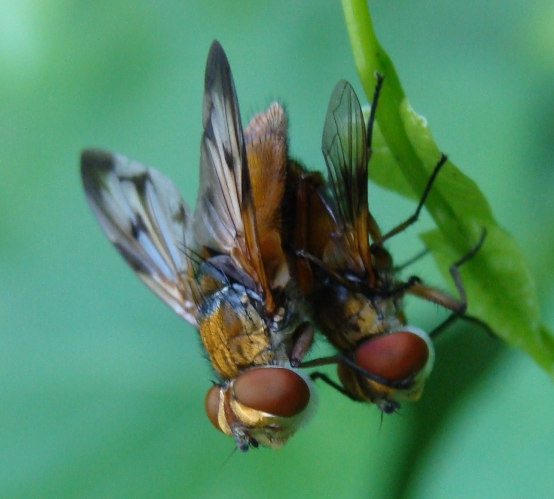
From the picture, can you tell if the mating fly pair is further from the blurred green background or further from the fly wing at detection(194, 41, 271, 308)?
the blurred green background

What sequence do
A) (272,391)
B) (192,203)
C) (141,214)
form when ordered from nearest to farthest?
1. (272,391)
2. (141,214)
3. (192,203)

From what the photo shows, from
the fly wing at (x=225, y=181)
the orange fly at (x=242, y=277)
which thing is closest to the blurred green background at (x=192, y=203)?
the orange fly at (x=242, y=277)

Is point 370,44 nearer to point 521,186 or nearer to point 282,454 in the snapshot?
point 521,186

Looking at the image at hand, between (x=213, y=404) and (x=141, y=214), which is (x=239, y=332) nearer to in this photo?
(x=213, y=404)

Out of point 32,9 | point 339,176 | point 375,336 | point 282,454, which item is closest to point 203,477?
point 282,454

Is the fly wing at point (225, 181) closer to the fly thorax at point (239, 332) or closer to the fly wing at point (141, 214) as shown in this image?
the fly thorax at point (239, 332)

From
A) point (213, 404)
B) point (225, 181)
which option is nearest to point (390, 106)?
point (225, 181)

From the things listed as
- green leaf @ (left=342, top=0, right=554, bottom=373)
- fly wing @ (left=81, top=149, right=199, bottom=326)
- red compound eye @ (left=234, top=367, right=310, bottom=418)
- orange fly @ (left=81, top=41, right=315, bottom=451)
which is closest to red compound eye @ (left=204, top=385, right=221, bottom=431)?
orange fly @ (left=81, top=41, right=315, bottom=451)
